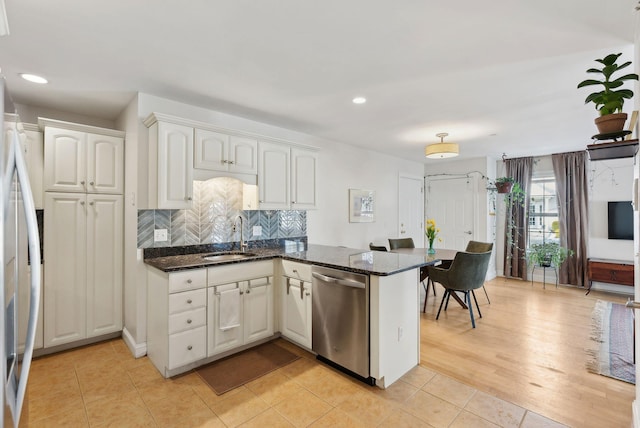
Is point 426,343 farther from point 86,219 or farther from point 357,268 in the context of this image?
point 86,219

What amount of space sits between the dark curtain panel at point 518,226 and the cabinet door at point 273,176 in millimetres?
4725

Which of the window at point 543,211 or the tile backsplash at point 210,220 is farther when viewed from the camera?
the window at point 543,211

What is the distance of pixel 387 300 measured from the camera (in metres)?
2.28

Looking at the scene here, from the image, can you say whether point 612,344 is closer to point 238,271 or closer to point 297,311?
point 297,311

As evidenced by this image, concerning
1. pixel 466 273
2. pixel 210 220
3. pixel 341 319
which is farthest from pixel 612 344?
pixel 210 220

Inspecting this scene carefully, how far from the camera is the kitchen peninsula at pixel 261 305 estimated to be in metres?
2.28

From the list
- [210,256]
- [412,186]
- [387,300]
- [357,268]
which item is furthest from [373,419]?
[412,186]

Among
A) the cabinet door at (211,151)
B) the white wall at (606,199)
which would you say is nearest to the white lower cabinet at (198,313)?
the cabinet door at (211,151)

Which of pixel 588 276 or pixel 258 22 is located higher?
pixel 258 22

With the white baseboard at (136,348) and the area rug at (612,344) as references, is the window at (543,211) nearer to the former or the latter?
the area rug at (612,344)

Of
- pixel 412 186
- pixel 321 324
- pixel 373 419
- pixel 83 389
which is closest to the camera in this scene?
pixel 373 419

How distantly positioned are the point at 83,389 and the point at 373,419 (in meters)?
2.13

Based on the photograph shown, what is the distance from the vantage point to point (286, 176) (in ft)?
11.4

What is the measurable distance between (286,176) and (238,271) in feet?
4.11
